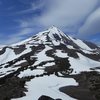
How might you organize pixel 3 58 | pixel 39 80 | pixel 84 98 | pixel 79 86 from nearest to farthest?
pixel 84 98, pixel 79 86, pixel 39 80, pixel 3 58

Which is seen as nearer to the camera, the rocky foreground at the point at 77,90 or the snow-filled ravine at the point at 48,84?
the rocky foreground at the point at 77,90

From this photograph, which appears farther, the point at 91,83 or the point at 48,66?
the point at 48,66

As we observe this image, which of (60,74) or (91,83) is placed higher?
(60,74)

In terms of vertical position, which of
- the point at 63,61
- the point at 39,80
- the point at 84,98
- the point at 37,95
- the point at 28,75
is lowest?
the point at 84,98

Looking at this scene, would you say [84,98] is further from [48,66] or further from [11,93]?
[48,66]

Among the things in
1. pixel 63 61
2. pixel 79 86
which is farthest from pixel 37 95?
pixel 63 61

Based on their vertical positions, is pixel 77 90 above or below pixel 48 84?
below

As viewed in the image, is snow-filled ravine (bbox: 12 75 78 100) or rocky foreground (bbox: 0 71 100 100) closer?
rocky foreground (bbox: 0 71 100 100)

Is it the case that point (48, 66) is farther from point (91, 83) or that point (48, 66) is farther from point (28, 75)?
point (91, 83)

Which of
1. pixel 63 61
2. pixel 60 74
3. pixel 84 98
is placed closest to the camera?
pixel 84 98

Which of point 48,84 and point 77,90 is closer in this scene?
point 77,90
